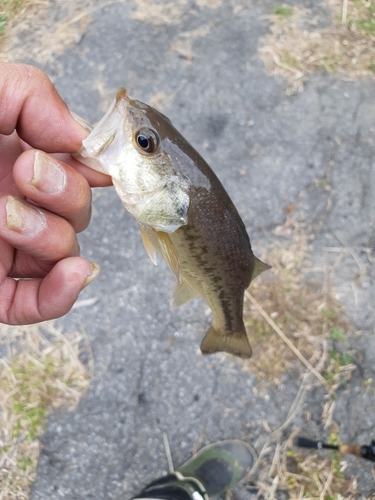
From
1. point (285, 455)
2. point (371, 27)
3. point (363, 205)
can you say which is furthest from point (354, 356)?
point (371, 27)

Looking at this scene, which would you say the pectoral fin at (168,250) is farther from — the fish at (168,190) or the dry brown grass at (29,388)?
the dry brown grass at (29,388)

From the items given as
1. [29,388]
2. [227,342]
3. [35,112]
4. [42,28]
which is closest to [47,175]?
[35,112]

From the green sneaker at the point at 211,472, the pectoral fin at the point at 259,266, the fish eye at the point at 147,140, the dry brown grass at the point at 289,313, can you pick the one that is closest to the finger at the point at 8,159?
the fish eye at the point at 147,140

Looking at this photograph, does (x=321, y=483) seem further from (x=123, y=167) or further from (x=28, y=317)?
(x=123, y=167)

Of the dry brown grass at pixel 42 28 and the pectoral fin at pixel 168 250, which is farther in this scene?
the dry brown grass at pixel 42 28

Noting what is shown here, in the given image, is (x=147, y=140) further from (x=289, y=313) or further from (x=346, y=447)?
(x=346, y=447)

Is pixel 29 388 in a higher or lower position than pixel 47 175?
lower
